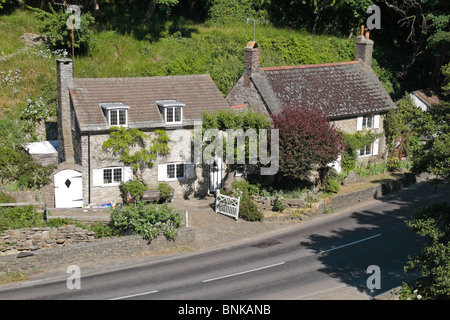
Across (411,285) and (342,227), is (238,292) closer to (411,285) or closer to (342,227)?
(411,285)

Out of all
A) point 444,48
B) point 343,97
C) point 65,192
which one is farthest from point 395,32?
point 65,192

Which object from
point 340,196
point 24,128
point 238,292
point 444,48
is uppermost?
point 444,48

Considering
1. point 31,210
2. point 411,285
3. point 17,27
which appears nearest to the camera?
point 411,285

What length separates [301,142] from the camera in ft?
102

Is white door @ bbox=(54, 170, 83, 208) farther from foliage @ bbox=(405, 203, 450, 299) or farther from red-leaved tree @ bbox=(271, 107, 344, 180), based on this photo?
foliage @ bbox=(405, 203, 450, 299)

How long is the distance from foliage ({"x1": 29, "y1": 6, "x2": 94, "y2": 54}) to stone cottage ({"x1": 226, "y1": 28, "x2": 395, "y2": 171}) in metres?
12.7

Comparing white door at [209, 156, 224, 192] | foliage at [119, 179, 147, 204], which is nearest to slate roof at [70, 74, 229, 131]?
white door at [209, 156, 224, 192]

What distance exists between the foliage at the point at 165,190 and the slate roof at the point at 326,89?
7730mm

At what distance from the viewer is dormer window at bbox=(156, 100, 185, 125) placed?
3247cm

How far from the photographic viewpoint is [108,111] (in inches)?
1224

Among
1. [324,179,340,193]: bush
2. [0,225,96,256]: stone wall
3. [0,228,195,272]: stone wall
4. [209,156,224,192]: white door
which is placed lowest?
[0,228,195,272]: stone wall

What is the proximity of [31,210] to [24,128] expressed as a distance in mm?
10946

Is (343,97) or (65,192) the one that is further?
(343,97)

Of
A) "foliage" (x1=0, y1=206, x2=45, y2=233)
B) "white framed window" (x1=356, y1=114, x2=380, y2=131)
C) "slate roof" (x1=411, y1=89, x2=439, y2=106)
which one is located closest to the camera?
"foliage" (x1=0, y1=206, x2=45, y2=233)
